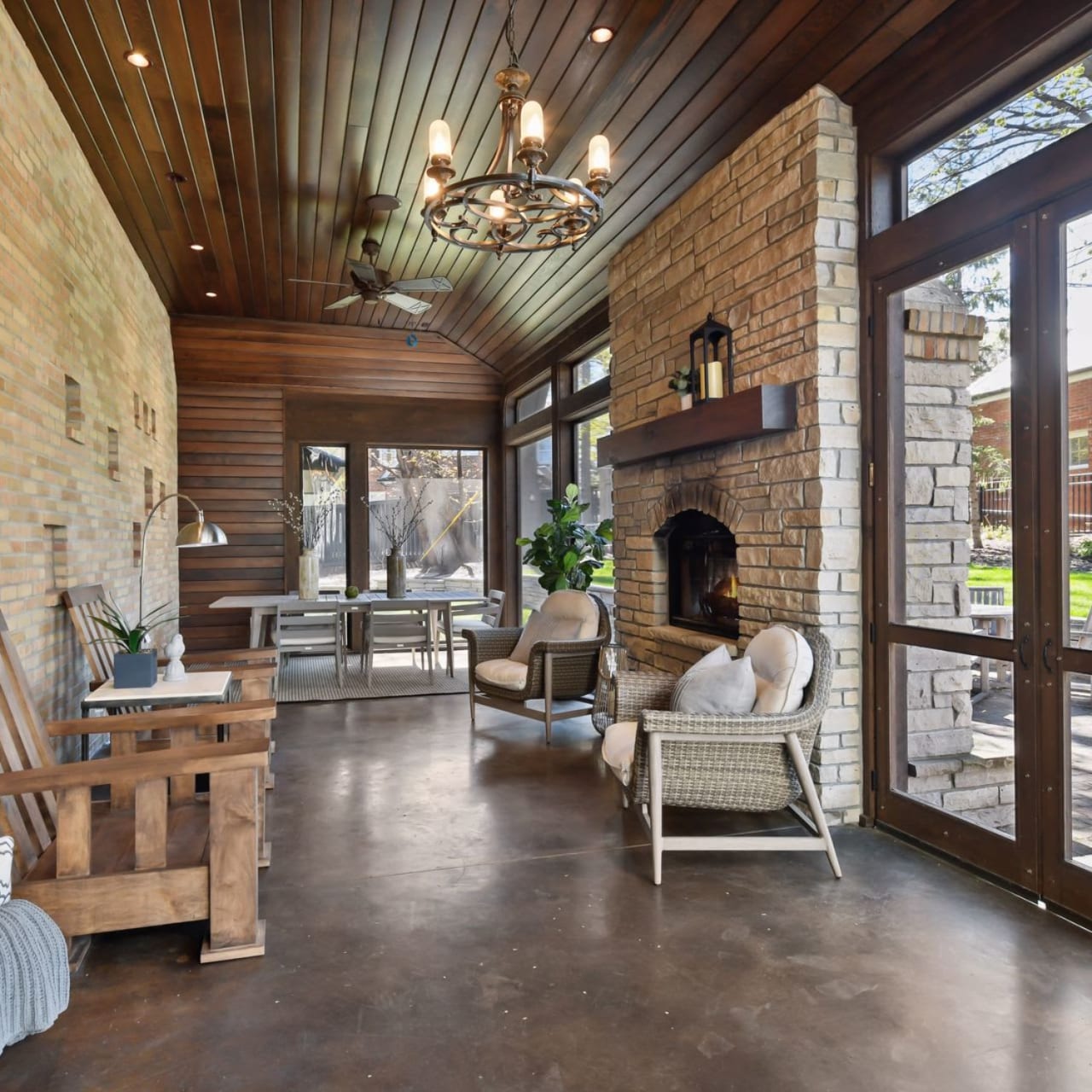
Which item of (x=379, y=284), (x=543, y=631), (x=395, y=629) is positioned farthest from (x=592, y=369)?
(x=395, y=629)

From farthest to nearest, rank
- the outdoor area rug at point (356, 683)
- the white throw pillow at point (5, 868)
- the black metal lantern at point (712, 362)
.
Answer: the outdoor area rug at point (356, 683), the black metal lantern at point (712, 362), the white throw pillow at point (5, 868)

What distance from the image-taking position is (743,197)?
408 centimetres

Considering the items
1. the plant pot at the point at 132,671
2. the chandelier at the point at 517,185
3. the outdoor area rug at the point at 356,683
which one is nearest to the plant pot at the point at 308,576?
the outdoor area rug at the point at 356,683

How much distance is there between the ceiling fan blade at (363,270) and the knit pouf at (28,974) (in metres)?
5.14

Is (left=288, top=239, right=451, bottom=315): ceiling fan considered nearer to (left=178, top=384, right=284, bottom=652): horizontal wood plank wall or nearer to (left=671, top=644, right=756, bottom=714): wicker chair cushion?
(left=178, top=384, right=284, bottom=652): horizontal wood plank wall

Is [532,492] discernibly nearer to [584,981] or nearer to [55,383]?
[55,383]

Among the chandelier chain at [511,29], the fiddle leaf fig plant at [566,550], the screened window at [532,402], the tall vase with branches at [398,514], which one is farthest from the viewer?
the tall vase with branches at [398,514]

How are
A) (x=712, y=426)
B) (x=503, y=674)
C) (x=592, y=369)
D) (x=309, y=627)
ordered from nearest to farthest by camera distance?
(x=712, y=426), (x=503, y=674), (x=309, y=627), (x=592, y=369)

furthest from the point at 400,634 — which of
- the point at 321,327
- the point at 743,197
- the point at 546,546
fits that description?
the point at 743,197

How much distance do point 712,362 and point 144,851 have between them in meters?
3.40

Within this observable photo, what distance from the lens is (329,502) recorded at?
31.3 ft

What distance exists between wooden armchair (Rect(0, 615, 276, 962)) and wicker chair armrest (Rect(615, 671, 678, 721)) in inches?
68.2

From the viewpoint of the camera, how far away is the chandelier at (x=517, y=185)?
3191mm

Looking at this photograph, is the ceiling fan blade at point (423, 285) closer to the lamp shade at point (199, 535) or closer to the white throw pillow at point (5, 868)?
the lamp shade at point (199, 535)
